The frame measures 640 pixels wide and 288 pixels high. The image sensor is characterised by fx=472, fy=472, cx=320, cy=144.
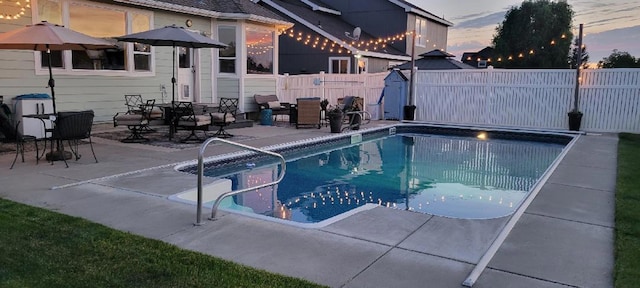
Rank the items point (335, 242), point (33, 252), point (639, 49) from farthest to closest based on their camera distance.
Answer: point (639, 49), point (335, 242), point (33, 252)

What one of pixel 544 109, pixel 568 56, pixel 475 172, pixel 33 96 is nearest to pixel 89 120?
pixel 33 96

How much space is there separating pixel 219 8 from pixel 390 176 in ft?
26.7

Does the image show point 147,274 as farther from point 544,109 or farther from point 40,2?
point 544,109

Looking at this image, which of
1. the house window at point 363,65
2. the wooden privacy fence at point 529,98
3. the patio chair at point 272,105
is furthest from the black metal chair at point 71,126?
the house window at point 363,65

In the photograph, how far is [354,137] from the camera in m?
11.8

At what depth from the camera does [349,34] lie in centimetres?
2272

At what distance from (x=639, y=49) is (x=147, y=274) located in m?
21.9

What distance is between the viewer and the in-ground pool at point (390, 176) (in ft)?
20.4

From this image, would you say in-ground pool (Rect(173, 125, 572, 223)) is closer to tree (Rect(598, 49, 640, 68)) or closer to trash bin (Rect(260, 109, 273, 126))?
trash bin (Rect(260, 109, 273, 126))

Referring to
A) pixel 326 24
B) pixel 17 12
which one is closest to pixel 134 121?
pixel 17 12

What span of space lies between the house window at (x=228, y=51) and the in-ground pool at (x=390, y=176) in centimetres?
458

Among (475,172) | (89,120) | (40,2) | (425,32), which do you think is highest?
(425,32)

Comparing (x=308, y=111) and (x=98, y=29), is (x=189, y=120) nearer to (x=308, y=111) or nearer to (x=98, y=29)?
(x=98, y=29)

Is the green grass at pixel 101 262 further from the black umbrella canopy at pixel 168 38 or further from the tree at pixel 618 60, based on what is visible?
the tree at pixel 618 60
